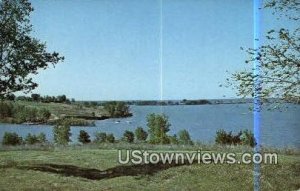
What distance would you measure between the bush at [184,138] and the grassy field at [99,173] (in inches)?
13.8

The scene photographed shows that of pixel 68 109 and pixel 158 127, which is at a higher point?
pixel 68 109

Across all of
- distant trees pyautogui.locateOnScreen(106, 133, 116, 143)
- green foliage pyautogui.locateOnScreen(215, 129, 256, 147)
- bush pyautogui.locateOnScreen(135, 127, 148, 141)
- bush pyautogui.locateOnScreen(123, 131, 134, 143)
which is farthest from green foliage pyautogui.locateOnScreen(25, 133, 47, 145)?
green foliage pyautogui.locateOnScreen(215, 129, 256, 147)

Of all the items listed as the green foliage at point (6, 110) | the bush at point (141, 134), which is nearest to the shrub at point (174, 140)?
the bush at point (141, 134)

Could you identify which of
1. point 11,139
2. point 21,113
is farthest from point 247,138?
point 11,139

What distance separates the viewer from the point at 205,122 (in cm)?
713

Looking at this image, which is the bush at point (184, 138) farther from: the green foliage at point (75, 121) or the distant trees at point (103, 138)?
the green foliage at point (75, 121)

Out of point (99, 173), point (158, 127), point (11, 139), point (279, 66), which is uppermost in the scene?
point (279, 66)

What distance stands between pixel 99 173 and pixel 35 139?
3.22 feet

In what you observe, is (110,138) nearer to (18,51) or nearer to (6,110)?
(6,110)

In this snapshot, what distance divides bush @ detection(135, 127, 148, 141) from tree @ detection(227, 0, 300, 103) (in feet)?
4.54

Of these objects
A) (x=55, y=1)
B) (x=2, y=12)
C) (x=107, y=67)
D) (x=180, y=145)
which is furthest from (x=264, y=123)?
(x=2, y=12)

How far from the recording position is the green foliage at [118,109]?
7.11m

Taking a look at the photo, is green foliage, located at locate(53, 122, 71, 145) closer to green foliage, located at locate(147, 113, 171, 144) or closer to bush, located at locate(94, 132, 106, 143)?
bush, located at locate(94, 132, 106, 143)

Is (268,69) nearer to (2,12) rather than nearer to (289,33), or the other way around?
(289,33)
